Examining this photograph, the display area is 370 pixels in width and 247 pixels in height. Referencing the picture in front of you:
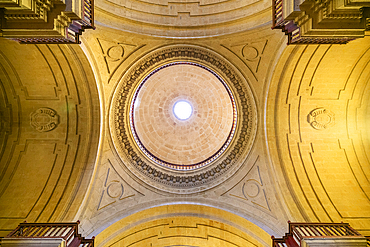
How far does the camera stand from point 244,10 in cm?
929

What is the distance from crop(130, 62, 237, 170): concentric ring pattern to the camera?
39.5 ft

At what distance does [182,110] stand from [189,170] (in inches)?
156

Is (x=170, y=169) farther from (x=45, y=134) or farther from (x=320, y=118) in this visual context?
(x=320, y=118)

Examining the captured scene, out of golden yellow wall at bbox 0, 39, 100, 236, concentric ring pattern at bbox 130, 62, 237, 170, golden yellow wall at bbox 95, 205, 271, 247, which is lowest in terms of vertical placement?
golden yellow wall at bbox 95, 205, 271, 247

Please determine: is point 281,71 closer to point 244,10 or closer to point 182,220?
point 244,10

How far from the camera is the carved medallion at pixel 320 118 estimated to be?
32.9 feet

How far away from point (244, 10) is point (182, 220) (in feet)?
29.9

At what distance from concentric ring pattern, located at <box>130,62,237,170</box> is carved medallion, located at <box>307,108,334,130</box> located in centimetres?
321

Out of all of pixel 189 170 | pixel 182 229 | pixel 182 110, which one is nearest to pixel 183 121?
pixel 182 110

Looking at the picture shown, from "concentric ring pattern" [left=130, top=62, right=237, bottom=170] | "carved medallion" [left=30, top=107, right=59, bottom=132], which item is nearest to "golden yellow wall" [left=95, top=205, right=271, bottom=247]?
"concentric ring pattern" [left=130, top=62, right=237, bottom=170]

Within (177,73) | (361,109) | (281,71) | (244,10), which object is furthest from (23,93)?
(361,109)

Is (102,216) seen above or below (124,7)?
below

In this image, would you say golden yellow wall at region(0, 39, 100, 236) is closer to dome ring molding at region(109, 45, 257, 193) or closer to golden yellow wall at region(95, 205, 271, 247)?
dome ring molding at region(109, 45, 257, 193)

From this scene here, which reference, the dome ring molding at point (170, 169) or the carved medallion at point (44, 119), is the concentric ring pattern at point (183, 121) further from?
the carved medallion at point (44, 119)
